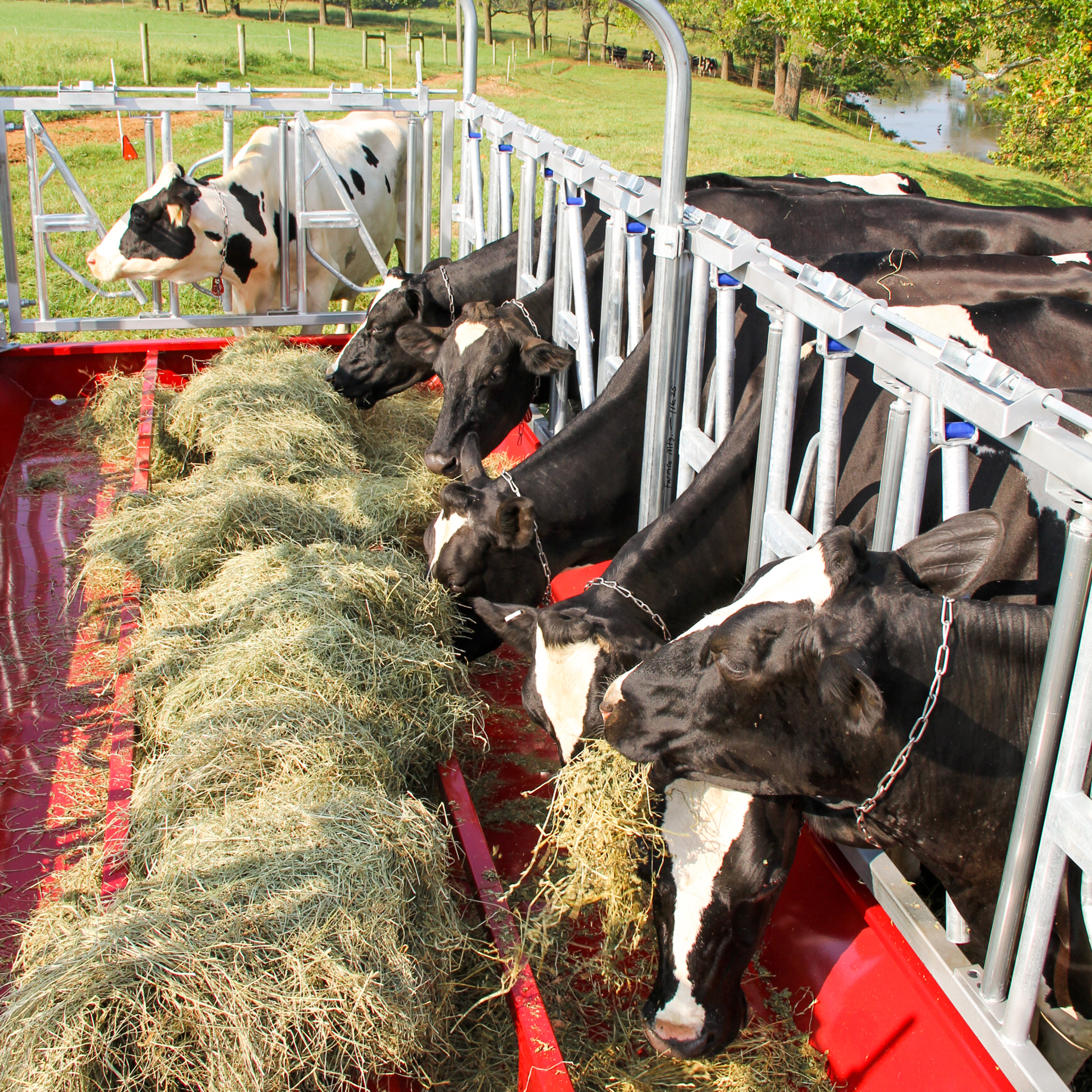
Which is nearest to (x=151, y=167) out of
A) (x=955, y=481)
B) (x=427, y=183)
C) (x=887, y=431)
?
(x=427, y=183)

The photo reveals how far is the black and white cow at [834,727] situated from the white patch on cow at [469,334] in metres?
3.25

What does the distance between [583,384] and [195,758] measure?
2747 millimetres

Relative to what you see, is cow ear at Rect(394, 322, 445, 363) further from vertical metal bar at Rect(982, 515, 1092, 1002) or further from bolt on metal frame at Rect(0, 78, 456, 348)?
vertical metal bar at Rect(982, 515, 1092, 1002)

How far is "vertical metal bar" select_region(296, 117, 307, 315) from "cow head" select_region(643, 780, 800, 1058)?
6213 millimetres

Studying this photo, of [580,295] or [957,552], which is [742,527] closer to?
[957,552]

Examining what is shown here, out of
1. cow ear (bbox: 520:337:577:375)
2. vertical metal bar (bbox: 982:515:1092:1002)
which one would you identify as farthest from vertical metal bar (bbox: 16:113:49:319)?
vertical metal bar (bbox: 982:515:1092:1002)

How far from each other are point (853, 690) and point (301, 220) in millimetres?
6625

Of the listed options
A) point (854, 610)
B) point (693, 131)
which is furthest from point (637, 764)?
point (693, 131)

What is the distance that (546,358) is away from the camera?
520 centimetres

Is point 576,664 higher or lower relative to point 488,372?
lower

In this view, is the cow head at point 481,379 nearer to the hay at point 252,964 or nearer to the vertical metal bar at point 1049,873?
the hay at point 252,964

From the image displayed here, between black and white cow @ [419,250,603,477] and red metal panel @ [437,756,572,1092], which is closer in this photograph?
red metal panel @ [437,756,572,1092]

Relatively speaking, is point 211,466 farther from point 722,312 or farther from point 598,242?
point 722,312

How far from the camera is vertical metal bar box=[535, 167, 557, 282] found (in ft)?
18.1
